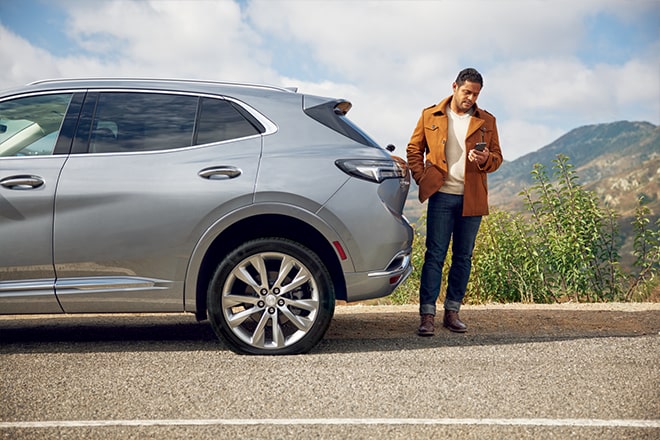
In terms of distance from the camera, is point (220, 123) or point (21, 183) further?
point (220, 123)

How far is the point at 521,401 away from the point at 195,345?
270 centimetres

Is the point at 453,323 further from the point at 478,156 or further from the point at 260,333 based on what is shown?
→ the point at 260,333

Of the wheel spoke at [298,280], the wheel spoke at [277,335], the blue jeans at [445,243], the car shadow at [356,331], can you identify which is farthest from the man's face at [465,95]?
the wheel spoke at [277,335]

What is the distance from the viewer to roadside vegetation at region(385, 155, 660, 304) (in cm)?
871

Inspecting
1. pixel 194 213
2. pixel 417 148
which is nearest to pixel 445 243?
pixel 417 148

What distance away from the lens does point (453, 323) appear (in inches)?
245

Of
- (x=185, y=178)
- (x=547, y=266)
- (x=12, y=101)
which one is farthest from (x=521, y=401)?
(x=547, y=266)

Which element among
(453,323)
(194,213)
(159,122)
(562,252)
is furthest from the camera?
(562,252)

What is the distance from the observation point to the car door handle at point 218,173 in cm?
494

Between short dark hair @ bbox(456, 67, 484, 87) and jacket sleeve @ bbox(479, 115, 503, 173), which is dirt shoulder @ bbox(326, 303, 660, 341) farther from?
short dark hair @ bbox(456, 67, 484, 87)

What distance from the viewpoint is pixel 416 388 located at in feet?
13.9

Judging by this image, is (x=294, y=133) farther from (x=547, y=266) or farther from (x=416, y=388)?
(x=547, y=266)

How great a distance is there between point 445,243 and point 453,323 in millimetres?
735

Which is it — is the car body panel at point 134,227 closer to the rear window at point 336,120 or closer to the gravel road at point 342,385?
the gravel road at point 342,385
